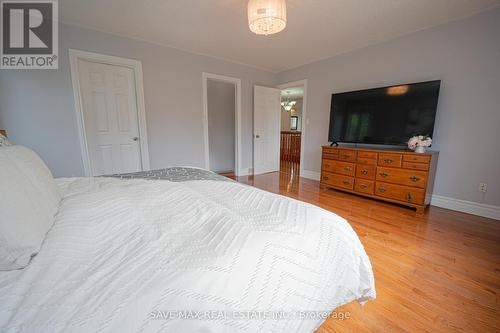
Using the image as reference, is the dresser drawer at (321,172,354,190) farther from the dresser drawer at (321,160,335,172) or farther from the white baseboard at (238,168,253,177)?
the white baseboard at (238,168,253,177)

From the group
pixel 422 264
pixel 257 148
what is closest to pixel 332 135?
pixel 257 148

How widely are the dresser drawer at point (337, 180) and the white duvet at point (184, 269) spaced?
7.88ft

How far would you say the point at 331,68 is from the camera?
3691 mm

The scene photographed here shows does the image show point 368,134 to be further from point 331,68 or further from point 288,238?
point 288,238

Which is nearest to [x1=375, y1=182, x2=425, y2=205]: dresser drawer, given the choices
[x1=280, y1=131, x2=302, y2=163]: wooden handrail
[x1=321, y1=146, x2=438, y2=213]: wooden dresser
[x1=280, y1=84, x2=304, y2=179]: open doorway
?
[x1=321, y1=146, x2=438, y2=213]: wooden dresser

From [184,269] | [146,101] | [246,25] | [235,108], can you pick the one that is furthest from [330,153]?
[184,269]

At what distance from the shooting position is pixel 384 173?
2.78 meters

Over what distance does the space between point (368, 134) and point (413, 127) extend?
561mm

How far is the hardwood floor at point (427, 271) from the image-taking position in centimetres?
113

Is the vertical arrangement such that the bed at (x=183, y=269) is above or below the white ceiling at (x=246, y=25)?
below

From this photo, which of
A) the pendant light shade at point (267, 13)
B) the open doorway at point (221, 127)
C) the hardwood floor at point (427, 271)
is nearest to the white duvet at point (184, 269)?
the hardwood floor at point (427, 271)

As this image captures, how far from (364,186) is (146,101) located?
12.0 ft

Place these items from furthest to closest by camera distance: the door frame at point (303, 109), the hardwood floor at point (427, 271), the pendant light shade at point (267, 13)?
the door frame at point (303, 109)
the pendant light shade at point (267, 13)
the hardwood floor at point (427, 271)

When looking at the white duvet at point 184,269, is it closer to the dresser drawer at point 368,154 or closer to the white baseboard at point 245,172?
the dresser drawer at point 368,154
